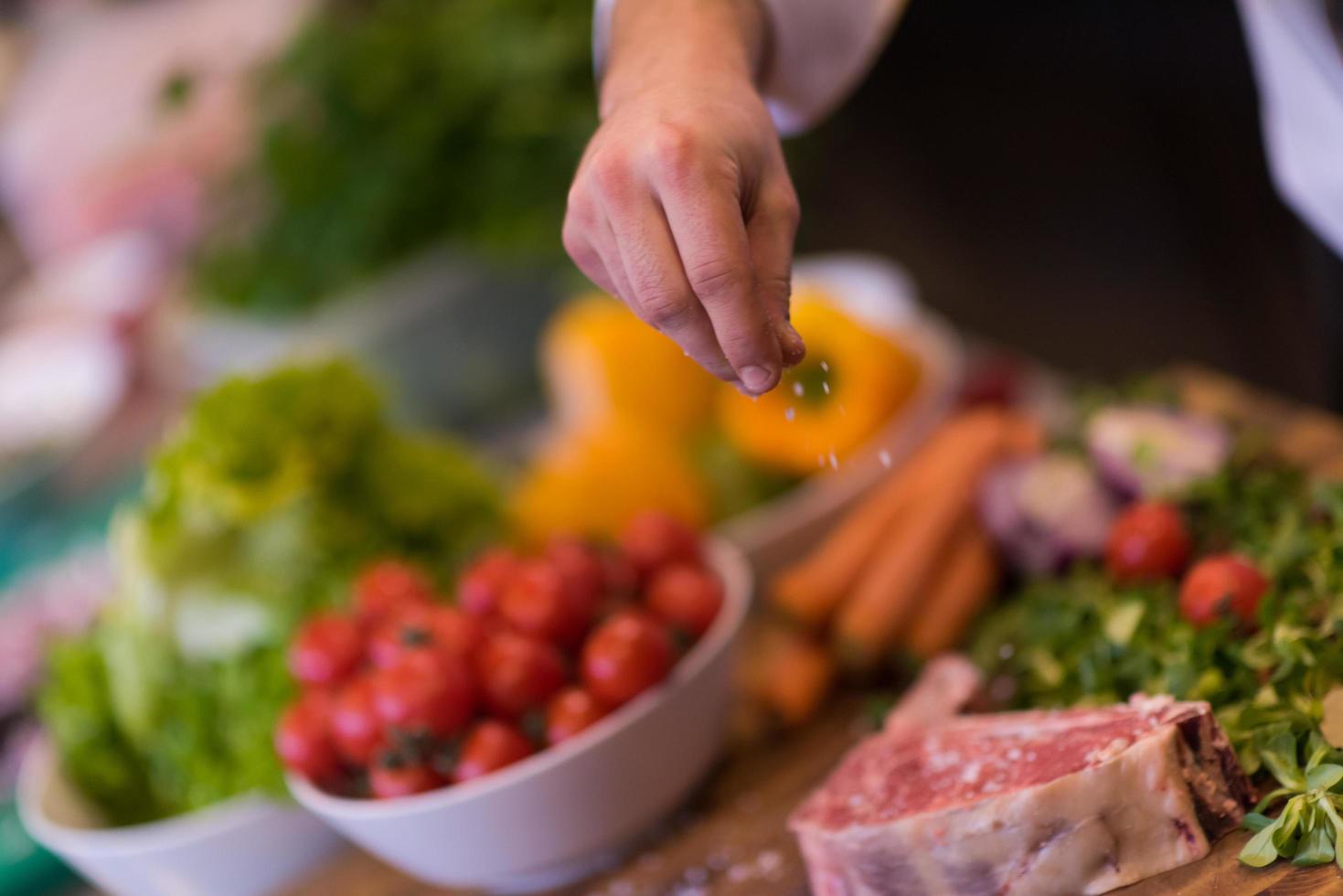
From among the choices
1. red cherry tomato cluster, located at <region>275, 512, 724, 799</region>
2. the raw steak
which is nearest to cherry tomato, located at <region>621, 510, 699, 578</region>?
red cherry tomato cluster, located at <region>275, 512, 724, 799</region>

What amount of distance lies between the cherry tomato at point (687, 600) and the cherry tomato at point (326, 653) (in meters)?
0.32

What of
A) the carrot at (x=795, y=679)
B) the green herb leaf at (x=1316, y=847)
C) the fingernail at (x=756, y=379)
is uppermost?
the fingernail at (x=756, y=379)

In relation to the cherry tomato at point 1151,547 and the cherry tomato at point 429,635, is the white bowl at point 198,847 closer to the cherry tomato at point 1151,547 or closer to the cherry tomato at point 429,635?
the cherry tomato at point 429,635

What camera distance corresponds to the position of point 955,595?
1.46 meters

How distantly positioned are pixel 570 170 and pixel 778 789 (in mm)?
1382

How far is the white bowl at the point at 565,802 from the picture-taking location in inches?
46.9

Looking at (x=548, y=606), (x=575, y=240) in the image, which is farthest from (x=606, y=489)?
(x=575, y=240)

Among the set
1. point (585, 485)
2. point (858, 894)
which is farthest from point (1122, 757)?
point (585, 485)

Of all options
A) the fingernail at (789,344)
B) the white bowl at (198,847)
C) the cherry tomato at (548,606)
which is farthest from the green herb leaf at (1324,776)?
the white bowl at (198,847)

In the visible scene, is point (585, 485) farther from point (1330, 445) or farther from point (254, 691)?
point (1330, 445)

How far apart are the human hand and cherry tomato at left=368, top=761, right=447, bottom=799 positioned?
1.72ft

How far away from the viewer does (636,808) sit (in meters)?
1.27

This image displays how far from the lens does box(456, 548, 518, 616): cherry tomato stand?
4.42 feet

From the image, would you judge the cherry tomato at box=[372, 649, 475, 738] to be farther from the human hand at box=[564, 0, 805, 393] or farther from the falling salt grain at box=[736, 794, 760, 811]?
the human hand at box=[564, 0, 805, 393]
